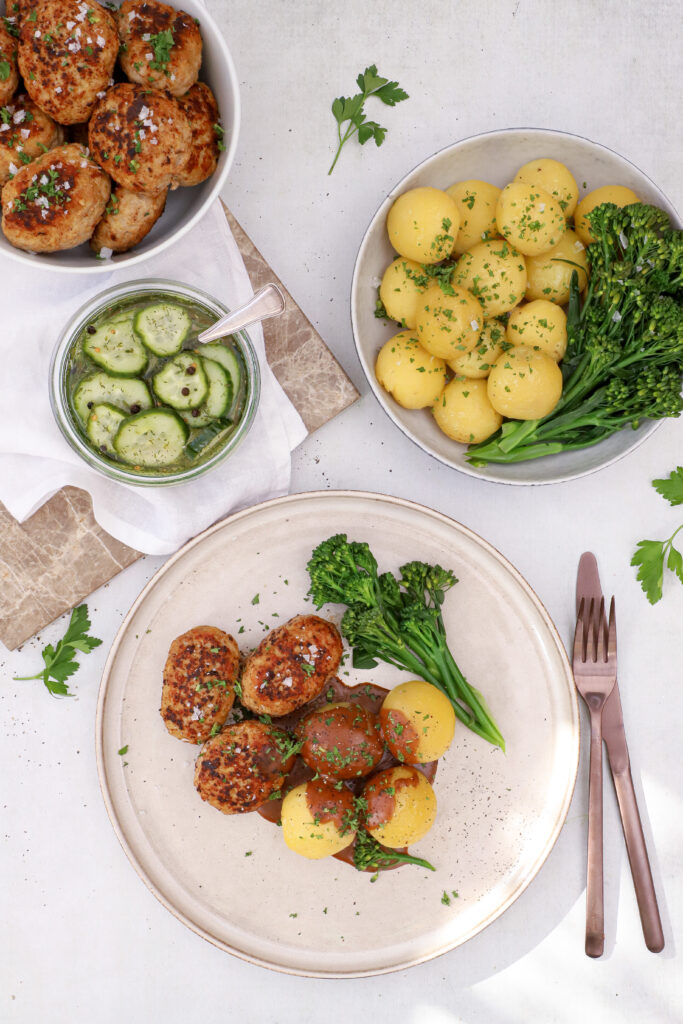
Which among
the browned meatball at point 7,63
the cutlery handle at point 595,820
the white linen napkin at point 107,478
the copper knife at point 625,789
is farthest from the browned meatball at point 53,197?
the cutlery handle at point 595,820

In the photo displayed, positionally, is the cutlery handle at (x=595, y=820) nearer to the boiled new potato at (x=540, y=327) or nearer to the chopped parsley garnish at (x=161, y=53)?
the boiled new potato at (x=540, y=327)

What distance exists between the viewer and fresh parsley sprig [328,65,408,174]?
218cm

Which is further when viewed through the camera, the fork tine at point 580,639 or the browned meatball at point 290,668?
the fork tine at point 580,639

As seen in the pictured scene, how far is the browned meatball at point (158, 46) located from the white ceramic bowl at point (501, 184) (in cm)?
58

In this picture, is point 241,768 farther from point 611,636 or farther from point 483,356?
point 483,356

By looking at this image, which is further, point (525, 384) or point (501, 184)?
point (501, 184)

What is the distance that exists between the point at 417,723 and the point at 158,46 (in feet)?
5.51

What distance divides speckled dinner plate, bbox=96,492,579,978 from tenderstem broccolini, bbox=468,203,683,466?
1.21ft

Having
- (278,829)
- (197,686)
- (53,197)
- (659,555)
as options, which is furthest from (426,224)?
(278,829)

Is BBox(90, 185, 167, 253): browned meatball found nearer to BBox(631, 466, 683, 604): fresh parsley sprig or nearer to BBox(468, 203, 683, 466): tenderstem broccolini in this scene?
BBox(468, 203, 683, 466): tenderstem broccolini

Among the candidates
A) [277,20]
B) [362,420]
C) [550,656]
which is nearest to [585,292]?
[362,420]

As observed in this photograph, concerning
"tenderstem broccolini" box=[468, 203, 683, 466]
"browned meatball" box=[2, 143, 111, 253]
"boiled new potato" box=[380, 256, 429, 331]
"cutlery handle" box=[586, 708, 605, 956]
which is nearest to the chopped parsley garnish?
"browned meatball" box=[2, 143, 111, 253]

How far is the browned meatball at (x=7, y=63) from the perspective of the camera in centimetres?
161

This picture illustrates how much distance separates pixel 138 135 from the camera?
62.4 inches
